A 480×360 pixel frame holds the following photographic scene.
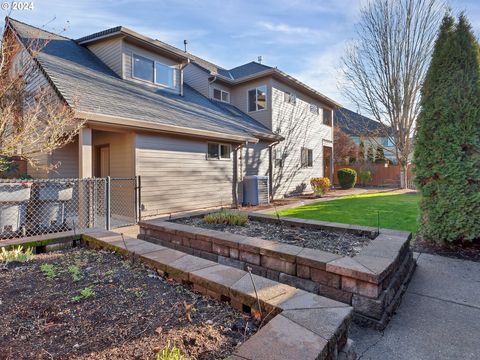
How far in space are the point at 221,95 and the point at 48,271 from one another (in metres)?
12.0

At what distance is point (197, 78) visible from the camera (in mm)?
13047

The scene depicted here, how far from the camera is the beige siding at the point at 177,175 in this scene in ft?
23.8

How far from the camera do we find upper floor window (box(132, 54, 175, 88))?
942cm

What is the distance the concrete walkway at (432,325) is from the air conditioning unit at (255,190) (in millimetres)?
6941

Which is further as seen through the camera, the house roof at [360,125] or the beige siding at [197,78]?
the house roof at [360,125]

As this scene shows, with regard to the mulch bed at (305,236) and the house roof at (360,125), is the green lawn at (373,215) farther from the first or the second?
the house roof at (360,125)

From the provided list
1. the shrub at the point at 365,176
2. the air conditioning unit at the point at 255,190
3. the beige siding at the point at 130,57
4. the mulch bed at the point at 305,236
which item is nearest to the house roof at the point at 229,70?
the beige siding at the point at 130,57

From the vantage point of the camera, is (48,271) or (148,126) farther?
(148,126)

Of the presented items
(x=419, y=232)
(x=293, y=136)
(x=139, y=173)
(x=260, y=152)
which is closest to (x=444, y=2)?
(x=293, y=136)

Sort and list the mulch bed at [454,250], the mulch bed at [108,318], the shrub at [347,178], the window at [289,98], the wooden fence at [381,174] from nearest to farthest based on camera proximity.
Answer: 1. the mulch bed at [108,318]
2. the mulch bed at [454,250]
3. the window at [289,98]
4. the shrub at [347,178]
5. the wooden fence at [381,174]

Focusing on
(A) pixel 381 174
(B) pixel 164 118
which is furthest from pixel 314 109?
(B) pixel 164 118

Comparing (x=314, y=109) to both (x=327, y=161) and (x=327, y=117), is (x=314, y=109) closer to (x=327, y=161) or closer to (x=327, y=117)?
(x=327, y=117)

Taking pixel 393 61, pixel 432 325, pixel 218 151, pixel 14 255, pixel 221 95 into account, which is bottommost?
pixel 432 325

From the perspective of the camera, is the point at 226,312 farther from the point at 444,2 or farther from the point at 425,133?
the point at 444,2
